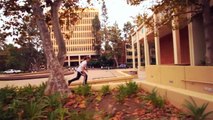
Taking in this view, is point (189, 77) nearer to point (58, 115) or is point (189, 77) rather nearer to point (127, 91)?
point (127, 91)

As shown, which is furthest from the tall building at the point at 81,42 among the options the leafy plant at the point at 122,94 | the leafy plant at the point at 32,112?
the leafy plant at the point at 32,112

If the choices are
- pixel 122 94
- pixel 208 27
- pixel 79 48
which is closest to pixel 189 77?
pixel 208 27

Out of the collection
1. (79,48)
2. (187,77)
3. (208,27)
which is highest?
(79,48)

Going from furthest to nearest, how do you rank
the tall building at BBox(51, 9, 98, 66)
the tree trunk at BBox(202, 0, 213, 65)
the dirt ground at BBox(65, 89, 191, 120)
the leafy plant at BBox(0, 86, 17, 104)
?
the tall building at BBox(51, 9, 98, 66) < the tree trunk at BBox(202, 0, 213, 65) < the leafy plant at BBox(0, 86, 17, 104) < the dirt ground at BBox(65, 89, 191, 120)

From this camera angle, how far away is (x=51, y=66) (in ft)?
36.5

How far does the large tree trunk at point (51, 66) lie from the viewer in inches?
432

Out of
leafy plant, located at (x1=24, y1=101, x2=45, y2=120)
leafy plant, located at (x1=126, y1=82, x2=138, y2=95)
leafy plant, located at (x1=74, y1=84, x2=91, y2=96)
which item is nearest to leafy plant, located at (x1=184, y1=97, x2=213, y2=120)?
leafy plant, located at (x1=126, y1=82, x2=138, y2=95)

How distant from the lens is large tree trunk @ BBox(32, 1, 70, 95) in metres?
11.0

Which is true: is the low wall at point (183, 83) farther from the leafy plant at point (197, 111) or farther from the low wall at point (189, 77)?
the leafy plant at point (197, 111)

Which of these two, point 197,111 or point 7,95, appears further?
point 7,95

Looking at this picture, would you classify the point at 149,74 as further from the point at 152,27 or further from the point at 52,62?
the point at 52,62

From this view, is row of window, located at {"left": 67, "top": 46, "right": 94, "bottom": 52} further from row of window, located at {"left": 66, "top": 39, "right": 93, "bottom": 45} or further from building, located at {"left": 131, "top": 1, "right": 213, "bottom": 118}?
building, located at {"left": 131, "top": 1, "right": 213, "bottom": 118}

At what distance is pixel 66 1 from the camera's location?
13.1 meters

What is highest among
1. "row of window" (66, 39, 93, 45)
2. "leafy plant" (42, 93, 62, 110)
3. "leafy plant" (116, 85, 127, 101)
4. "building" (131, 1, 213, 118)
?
"row of window" (66, 39, 93, 45)
